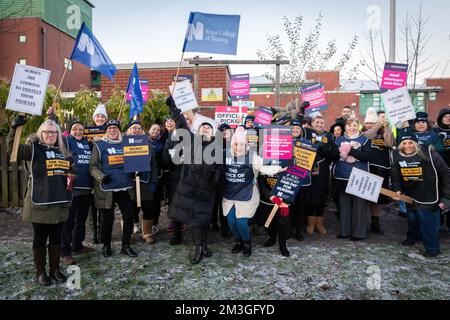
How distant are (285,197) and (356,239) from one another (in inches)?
66.5

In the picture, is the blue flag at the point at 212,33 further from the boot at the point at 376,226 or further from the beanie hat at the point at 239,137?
the boot at the point at 376,226

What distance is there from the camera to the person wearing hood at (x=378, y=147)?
5.86m

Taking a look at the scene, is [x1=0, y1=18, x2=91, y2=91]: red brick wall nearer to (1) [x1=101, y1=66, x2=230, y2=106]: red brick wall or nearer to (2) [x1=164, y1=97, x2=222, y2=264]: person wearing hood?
(1) [x1=101, y1=66, x2=230, y2=106]: red brick wall

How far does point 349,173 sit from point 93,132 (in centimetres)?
417

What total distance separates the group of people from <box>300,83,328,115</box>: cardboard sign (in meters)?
1.78

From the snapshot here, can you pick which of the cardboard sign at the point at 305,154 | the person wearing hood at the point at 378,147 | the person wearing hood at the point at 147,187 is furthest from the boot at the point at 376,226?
the person wearing hood at the point at 147,187

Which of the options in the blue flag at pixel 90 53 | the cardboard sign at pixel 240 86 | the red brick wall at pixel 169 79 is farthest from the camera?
the red brick wall at pixel 169 79

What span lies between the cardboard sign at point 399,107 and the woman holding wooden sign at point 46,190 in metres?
4.88

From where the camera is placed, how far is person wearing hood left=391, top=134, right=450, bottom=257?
4.90 meters

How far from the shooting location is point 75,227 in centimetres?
493

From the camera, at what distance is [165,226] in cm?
669

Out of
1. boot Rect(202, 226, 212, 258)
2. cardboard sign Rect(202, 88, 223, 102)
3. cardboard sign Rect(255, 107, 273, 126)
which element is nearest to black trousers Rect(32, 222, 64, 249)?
boot Rect(202, 226, 212, 258)
